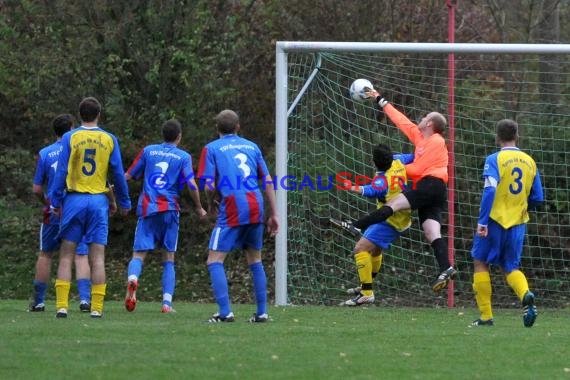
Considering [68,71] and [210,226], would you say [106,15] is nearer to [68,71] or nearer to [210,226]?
[68,71]

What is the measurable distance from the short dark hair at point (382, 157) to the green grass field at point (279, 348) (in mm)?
1892

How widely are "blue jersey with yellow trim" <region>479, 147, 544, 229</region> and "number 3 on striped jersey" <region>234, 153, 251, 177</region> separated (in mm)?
2056

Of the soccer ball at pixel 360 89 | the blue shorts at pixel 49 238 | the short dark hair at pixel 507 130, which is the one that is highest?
the soccer ball at pixel 360 89

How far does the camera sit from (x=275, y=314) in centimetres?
1139

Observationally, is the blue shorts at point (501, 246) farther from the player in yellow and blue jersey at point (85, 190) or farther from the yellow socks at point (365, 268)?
the player in yellow and blue jersey at point (85, 190)

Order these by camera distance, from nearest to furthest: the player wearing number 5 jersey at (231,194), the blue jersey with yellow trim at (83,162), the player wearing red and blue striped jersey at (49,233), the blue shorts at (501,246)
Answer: the player wearing number 5 jersey at (231,194) → the blue jersey with yellow trim at (83,162) → the blue shorts at (501,246) → the player wearing red and blue striped jersey at (49,233)

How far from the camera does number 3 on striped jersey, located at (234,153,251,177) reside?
9.88 m

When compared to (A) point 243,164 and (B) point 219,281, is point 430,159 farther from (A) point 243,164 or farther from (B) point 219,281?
(B) point 219,281

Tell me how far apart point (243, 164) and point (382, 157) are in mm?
2833

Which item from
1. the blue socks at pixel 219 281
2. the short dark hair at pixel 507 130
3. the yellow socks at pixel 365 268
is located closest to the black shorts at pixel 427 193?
the yellow socks at pixel 365 268

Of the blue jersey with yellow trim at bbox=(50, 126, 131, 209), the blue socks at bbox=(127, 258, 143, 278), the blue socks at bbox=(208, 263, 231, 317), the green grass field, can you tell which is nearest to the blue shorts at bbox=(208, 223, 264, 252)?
the blue socks at bbox=(208, 263, 231, 317)

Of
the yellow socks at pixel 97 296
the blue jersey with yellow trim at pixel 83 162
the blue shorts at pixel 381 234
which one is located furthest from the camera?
the blue shorts at pixel 381 234

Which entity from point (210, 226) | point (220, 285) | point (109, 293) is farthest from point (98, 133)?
point (210, 226)

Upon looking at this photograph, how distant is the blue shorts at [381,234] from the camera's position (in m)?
12.6
